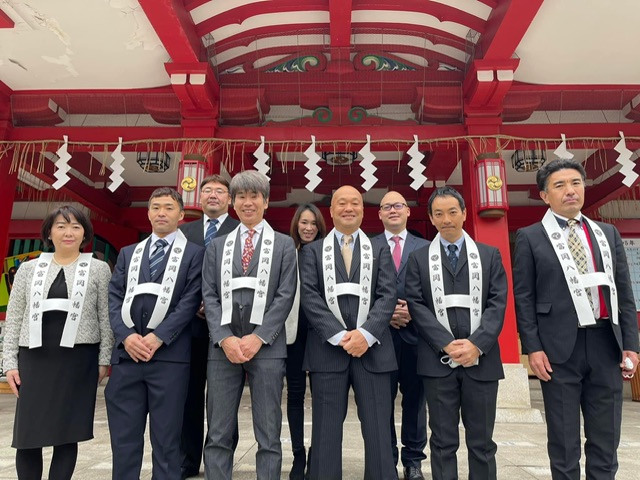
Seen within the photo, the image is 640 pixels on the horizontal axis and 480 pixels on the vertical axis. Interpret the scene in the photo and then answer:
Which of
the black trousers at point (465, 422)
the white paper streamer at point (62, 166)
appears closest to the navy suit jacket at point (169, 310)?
the black trousers at point (465, 422)

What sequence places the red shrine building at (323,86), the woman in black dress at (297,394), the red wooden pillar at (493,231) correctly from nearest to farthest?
the woman in black dress at (297,394) → the red shrine building at (323,86) → the red wooden pillar at (493,231)

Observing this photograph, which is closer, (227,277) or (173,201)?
(227,277)

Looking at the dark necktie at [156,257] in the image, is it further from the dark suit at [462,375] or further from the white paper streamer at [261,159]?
the white paper streamer at [261,159]

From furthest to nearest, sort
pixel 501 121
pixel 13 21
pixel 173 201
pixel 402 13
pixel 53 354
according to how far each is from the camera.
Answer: pixel 501 121, pixel 402 13, pixel 13 21, pixel 173 201, pixel 53 354

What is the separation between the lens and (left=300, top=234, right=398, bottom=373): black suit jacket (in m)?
2.24

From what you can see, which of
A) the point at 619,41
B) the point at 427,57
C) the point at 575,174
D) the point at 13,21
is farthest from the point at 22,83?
the point at 619,41

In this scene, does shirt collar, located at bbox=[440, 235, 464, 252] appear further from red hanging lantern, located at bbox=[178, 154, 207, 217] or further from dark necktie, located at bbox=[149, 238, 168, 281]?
red hanging lantern, located at bbox=[178, 154, 207, 217]

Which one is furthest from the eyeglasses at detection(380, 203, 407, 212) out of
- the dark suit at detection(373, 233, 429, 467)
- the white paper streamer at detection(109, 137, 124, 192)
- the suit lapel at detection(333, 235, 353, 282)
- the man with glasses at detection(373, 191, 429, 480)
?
the white paper streamer at detection(109, 137, 124, 192)

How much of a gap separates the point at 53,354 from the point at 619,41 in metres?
5.99

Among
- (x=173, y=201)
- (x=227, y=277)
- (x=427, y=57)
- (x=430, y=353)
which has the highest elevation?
(x=427, y=57)

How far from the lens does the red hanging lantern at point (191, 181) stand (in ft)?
17.4

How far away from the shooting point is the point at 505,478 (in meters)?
2.63

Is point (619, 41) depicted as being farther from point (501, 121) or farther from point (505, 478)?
point (505, 478)

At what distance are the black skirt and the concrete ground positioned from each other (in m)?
0.61
